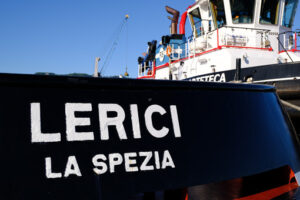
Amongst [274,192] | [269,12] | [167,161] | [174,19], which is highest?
[174,19]

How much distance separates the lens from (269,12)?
11.9 meters

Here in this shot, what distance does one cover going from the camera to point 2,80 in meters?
1.23

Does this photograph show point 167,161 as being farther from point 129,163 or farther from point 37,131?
point 37,131

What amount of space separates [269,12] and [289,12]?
1.04m

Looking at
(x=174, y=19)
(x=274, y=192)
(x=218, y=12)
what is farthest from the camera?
(x=174, y=19)

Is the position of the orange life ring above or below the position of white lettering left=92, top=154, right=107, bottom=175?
above

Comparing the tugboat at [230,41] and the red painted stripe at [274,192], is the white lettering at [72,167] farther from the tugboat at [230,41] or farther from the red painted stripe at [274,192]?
the tugboat at [230,41]

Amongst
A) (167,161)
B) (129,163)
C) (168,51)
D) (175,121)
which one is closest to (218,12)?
(168,51)

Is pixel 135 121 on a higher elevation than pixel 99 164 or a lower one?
higher

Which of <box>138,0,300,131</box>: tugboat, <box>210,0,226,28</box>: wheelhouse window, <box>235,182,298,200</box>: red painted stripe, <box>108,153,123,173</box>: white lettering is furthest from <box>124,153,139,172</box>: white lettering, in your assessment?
<box>210,0,226,28</box>: wheelhouse window

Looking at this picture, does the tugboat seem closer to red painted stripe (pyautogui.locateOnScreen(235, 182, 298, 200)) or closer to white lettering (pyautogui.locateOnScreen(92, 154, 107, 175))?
red painted stripe (pyautogui.locateOnScreen(235, 182, 298, 200))

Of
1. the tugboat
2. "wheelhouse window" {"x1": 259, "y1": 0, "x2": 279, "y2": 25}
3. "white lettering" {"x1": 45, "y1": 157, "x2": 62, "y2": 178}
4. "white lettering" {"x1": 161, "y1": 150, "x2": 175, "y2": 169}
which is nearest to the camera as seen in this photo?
"white lettering" {"x1": 45, "y1": 157, "x2": 62, "y2": 178}

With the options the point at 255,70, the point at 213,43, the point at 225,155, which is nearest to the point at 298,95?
the point at 255,70

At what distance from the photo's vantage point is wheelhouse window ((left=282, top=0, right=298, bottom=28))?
39.6 feet
